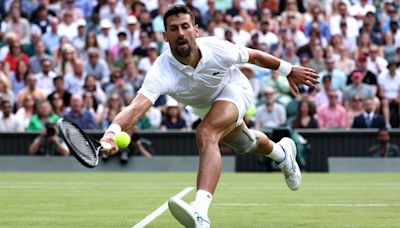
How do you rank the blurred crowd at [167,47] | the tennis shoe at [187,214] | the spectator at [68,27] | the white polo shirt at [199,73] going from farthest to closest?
the spectator at [68,27] < the blurred crowd at [167,47] < the white polo shirt at [199,73] < the tennis shoe at [187,214]

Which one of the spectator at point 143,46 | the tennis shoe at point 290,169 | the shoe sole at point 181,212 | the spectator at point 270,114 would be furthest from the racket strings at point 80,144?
the spectator at point 143,46

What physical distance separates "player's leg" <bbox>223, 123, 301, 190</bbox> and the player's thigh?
86 cm

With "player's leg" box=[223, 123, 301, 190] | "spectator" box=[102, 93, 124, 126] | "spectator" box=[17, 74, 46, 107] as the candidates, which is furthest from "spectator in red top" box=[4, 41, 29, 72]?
"player's leg" box=[223, 123, 301, 190]

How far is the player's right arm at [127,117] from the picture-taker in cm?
758

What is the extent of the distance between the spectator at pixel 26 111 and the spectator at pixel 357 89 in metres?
5.83

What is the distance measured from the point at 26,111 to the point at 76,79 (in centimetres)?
152

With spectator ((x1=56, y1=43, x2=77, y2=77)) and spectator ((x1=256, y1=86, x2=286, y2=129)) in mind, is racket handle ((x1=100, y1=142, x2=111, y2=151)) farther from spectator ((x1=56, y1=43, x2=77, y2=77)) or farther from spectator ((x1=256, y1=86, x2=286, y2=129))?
spectator ((x1=56, y1=43, x2=77, y2=77))

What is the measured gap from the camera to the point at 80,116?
18.8 m

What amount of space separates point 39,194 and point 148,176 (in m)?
4.72

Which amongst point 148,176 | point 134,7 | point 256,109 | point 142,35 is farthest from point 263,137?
point 134,7

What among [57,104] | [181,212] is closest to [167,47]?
[57,104]

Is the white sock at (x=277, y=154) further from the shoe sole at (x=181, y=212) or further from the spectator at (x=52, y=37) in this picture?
the spectator at (x=52, y=37)

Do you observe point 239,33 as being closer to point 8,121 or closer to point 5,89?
point 5,89

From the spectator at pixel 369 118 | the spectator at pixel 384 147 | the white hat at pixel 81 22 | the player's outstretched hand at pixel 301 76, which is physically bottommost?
the spectator at pixel 384 147
